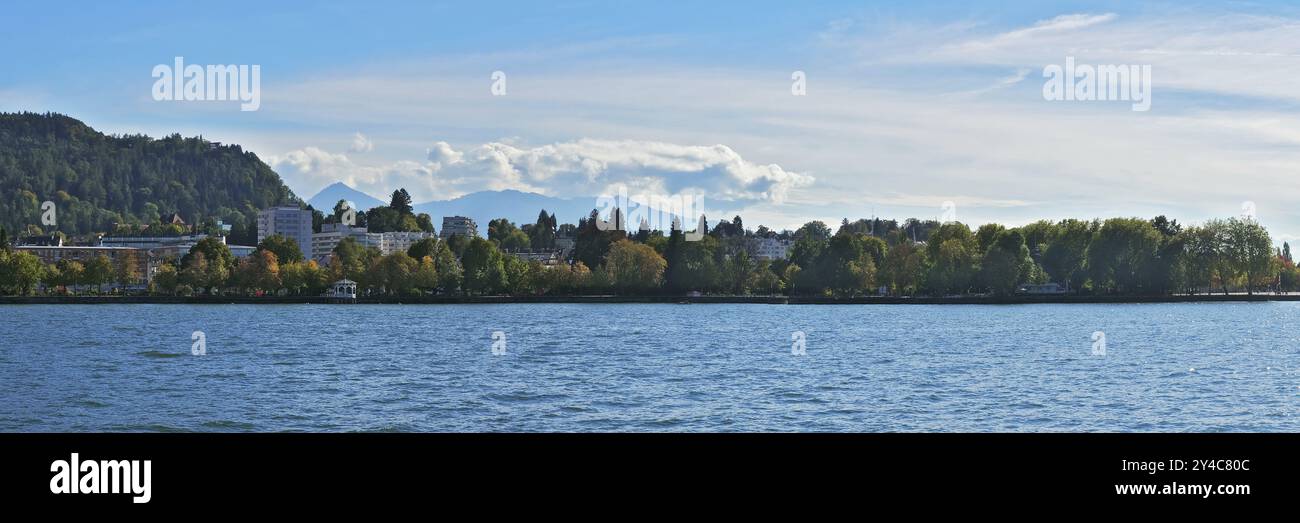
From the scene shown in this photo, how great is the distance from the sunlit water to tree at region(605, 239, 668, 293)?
80.2 m

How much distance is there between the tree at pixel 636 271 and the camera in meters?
159

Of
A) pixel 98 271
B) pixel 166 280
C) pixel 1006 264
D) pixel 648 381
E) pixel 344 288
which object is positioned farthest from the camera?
pixel 98 271

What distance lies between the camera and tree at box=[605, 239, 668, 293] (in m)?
159

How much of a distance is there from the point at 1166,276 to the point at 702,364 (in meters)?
120

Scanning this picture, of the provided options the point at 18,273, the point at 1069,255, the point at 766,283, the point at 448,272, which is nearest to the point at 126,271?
the point at 18,273

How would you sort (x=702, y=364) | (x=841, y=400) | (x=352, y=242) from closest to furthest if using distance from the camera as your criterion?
1. (x=841, y=400)
2. (x=702, y=364)
3. (x=352, y=242)

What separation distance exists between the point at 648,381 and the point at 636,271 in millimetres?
118385

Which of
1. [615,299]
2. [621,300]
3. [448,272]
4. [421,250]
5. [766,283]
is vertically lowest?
[621,300]

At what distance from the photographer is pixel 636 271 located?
159 m

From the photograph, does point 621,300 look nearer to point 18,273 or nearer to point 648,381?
point 18,273

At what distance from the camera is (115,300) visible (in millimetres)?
159375

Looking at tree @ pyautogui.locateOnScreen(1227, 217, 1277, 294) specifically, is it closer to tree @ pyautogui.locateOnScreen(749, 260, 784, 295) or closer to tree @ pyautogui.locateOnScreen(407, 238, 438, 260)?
tree @ pyautogui.locateOnScreen(749, 260, 784, 295)
